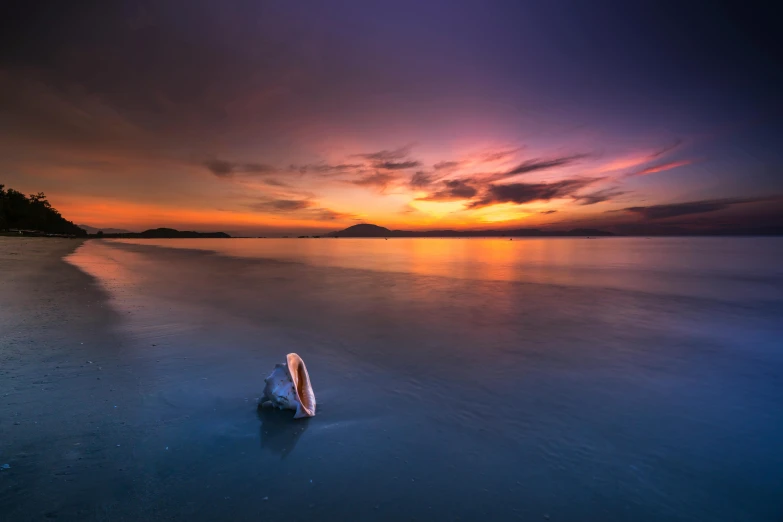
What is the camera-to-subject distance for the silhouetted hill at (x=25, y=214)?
88.9 meters

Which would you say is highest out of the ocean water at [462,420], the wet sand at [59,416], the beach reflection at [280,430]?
the wet sand at [59,416]

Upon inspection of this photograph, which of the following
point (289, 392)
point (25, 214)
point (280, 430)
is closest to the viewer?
point (280, 430)

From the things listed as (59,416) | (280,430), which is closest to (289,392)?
(280,430)

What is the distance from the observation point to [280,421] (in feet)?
16.0

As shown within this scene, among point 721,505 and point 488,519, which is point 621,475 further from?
point 488,519

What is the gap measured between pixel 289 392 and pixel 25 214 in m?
136

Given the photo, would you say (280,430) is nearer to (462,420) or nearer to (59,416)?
(462,420)

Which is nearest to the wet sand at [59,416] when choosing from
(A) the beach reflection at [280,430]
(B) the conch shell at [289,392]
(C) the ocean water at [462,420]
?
(C) the ocean water at [462,420]

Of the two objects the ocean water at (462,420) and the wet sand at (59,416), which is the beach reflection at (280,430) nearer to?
the ocean water at (462,420)

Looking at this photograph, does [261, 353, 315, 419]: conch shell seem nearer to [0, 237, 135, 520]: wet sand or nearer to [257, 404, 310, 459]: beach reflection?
[257, 404, 310, 459]: beach reflection

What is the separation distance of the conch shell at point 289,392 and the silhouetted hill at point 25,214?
392ft

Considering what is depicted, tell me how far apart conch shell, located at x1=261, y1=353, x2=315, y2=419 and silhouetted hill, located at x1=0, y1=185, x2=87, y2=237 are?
120m

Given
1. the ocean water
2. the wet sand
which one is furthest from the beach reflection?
the wet sand

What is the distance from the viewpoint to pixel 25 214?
96.9 m
